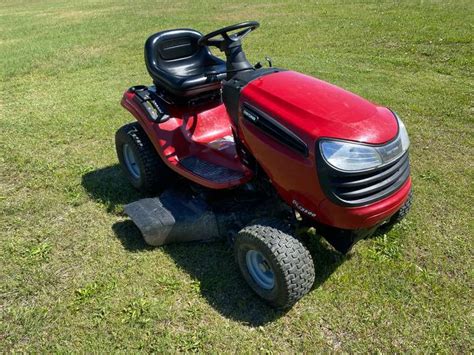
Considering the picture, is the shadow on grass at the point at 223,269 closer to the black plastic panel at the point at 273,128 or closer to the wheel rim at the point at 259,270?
the wheel rim at the point at 259,270

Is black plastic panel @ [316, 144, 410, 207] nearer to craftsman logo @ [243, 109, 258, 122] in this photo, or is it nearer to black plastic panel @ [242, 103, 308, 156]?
black plastic panel @ [242, 103, 308, 156]

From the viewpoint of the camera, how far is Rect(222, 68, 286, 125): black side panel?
2861 millimetres

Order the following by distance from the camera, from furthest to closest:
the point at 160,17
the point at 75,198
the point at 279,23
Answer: the point at 160,17 < the point at 279,23 < the point at 75,198

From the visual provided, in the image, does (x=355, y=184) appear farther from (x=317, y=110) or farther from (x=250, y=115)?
(x=250, y=115)

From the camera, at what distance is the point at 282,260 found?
248cm

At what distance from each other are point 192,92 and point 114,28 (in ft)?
31.4

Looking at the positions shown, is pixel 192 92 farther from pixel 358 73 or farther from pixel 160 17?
pixel 160 17

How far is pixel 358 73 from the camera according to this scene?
6.85 metres

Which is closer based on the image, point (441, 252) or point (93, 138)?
point (441, 252)

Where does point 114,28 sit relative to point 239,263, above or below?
below

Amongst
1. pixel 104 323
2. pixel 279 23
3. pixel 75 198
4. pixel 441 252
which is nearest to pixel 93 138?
pixel 75 198

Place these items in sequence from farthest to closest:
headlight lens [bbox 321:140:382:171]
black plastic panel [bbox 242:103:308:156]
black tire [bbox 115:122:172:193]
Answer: black tire [bbox 115:122:172:193], black plastic panel [bbox 242:103:308:156], headlight lens [bbox 321:140:382:171]

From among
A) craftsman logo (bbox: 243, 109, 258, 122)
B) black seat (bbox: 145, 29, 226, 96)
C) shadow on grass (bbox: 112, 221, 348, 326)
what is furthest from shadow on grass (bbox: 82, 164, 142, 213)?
craftsman logo (bbox: 243, 109, 258, 122)

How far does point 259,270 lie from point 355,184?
90cm
